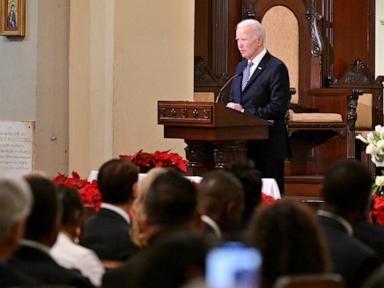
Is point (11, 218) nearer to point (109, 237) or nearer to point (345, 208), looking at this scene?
point (345, 208)

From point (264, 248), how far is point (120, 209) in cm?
170

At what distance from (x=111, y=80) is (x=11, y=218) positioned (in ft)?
18.8

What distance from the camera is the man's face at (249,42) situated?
23.9ft

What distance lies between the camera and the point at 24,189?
271 cm

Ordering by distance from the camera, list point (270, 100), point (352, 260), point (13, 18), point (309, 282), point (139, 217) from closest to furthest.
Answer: point (309, 282)
point (352, 260)
point (139, 217)
point (270, 100)
point (13, 18)

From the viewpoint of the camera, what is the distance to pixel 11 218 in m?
2.71

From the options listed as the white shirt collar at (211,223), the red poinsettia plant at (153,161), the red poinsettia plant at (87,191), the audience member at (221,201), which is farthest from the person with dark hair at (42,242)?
the red poinsettia plant at (153,161)

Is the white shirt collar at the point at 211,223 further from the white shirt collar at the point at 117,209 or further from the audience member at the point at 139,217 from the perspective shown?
the white shirt collar at the point at 117,209

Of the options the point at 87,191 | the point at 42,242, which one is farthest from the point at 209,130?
the point at 42,242

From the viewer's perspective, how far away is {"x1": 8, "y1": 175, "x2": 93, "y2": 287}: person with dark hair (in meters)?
3.02

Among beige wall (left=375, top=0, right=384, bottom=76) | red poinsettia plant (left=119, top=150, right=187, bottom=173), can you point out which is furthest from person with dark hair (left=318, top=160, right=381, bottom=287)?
beige wall (left=375, top=0, right=384, bottom=76)

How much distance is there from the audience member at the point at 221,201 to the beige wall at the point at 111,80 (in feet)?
15.5

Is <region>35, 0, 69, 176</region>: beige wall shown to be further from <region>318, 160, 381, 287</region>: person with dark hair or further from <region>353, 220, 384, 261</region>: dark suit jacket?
<region>318, 160, 381, 287</region>: person with dark hair

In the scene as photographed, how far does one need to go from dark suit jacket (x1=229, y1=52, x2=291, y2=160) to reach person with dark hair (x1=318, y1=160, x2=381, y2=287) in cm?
353
